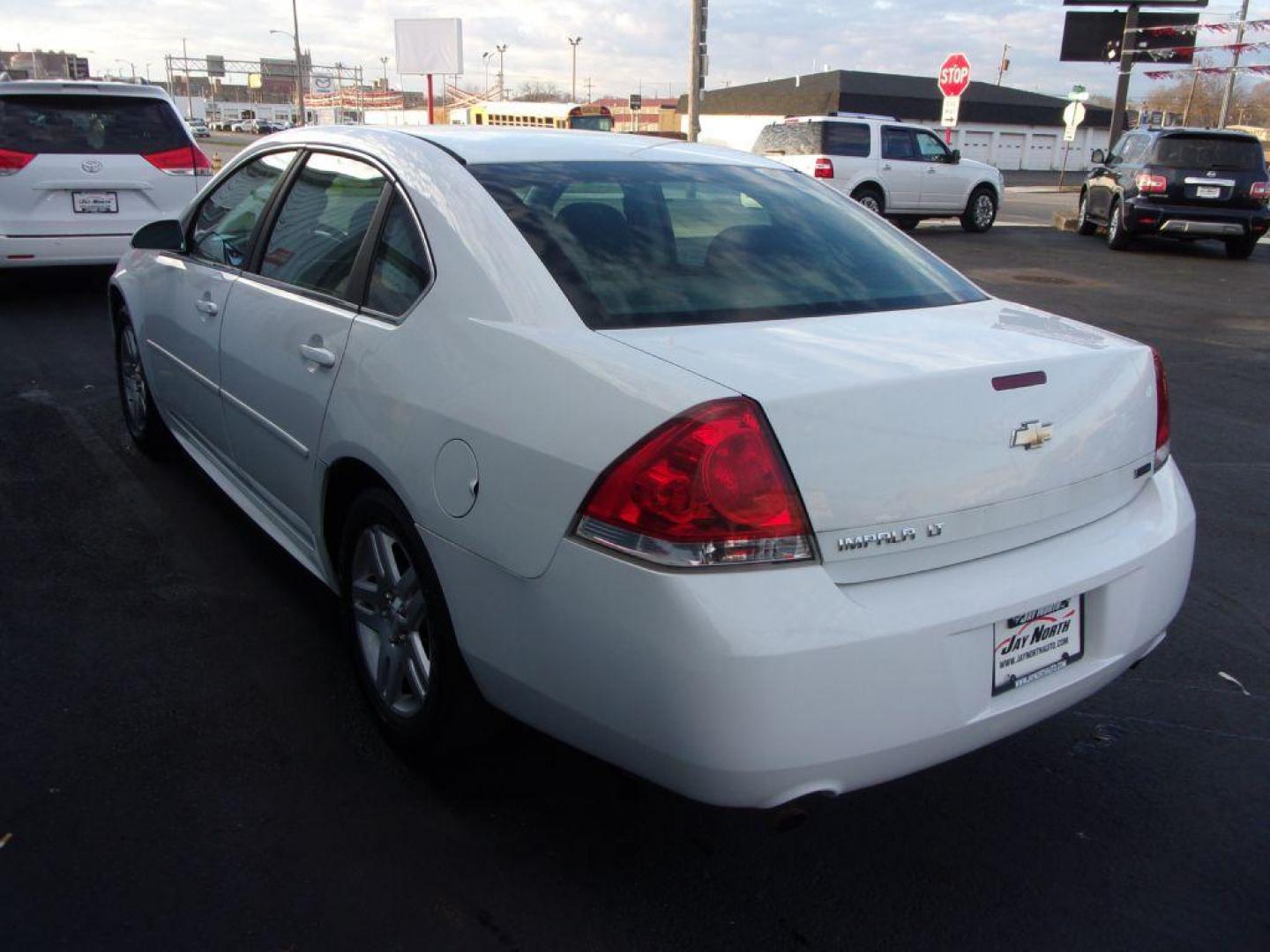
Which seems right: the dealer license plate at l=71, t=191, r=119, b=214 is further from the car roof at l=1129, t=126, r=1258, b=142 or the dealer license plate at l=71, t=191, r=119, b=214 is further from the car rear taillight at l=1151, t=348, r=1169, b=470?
the car roof at l=1129, t=126, r=1258, b=142

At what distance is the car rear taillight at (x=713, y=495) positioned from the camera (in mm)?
2031

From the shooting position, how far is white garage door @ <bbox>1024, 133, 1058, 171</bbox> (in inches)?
2293

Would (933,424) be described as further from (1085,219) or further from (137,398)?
(1085,219)

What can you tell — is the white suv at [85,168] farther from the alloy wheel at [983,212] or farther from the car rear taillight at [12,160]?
the alloy wheel at [983,212]

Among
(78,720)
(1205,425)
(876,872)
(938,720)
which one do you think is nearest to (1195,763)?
(876,872)

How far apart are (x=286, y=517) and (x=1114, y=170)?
16926 mm

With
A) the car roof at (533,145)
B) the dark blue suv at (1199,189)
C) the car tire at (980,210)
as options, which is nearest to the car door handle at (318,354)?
the car roof at (533,145)

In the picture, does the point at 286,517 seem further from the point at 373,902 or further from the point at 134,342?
the point at 134,342

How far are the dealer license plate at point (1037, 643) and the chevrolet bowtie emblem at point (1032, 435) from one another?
1.12 feet

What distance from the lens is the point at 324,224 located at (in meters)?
3.37

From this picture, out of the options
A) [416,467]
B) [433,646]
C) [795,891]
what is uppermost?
[416,467]

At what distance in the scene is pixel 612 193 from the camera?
3064mm

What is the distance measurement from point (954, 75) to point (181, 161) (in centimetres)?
1792

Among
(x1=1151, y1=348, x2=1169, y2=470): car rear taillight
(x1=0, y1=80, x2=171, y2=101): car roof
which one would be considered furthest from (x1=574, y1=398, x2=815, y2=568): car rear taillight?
(x1=0, y1=80, x2=171, y2=101): car roof
